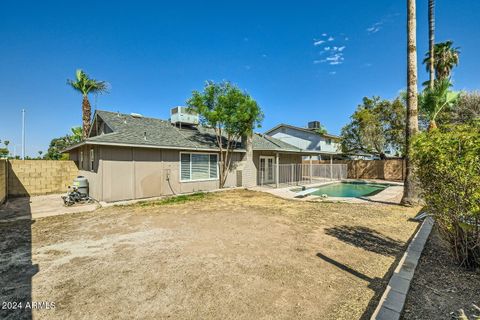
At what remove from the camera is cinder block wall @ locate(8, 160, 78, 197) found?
38.7 ft

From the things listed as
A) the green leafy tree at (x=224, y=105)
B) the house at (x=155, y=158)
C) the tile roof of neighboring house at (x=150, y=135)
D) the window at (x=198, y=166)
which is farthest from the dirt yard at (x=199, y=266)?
the green leafy tree at (x=224, y=105)

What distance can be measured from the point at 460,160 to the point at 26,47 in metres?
18.4

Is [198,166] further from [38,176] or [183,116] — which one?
[38,176]

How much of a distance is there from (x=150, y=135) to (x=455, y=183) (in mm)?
12731

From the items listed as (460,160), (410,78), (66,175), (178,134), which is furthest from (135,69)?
(460,160)

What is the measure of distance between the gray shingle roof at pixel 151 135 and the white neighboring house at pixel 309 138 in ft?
41.9

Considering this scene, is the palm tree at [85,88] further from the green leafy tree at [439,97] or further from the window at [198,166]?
the green leafy tree at [439,97]

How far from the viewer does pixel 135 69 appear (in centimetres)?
1750

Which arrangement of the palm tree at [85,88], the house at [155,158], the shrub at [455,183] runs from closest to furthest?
the shrub at [455,183], the house at [155,158], the palm tree at [85,88]

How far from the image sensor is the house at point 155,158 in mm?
10258

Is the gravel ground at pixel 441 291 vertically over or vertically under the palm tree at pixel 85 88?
under

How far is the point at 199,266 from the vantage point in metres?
3.99

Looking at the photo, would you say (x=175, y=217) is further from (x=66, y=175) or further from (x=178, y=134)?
(x=66, y=175)

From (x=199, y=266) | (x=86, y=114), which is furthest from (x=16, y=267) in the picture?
(x=86, y=114)
